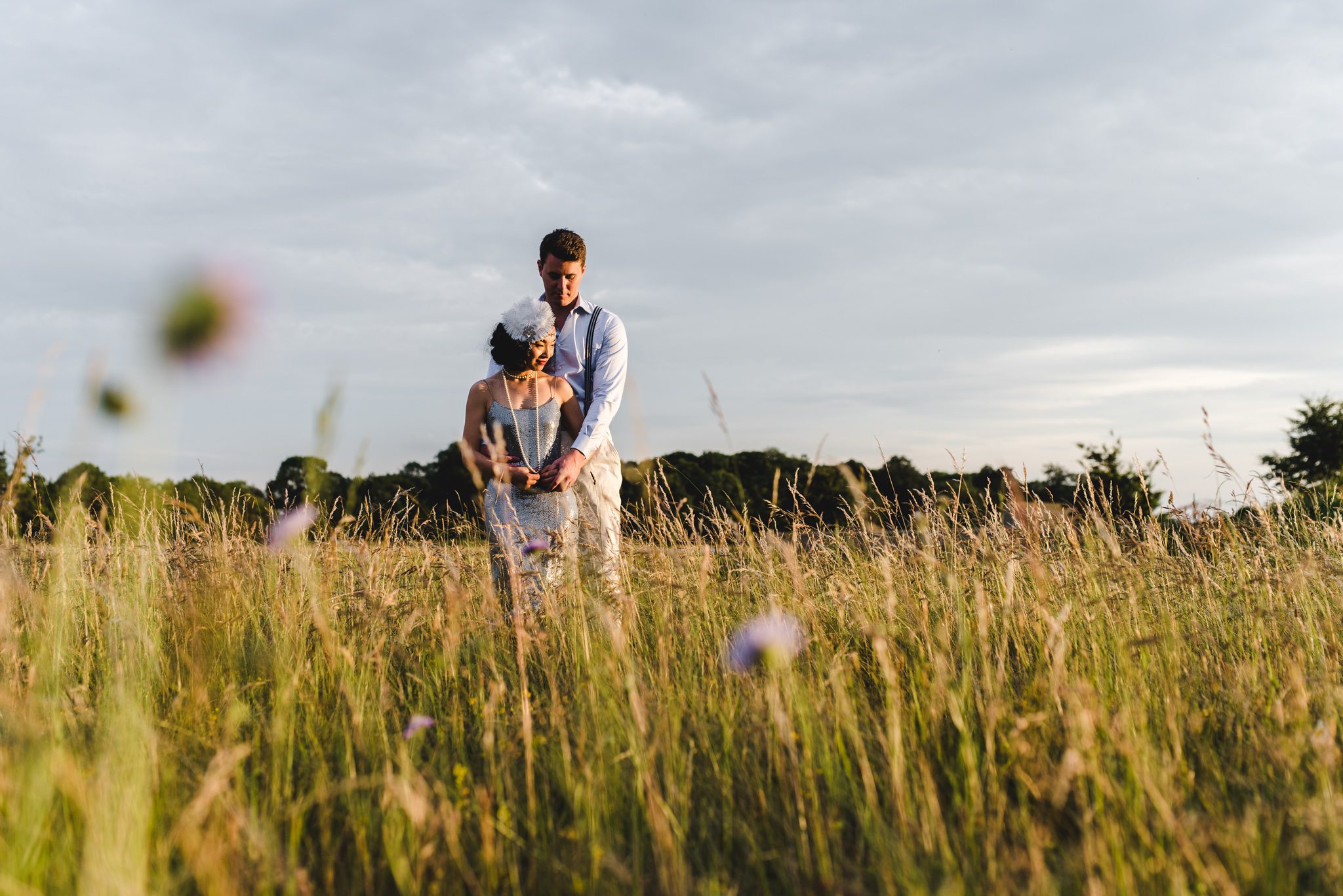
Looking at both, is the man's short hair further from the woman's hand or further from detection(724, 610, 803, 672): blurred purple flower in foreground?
detection(724, 610, 803, 672): blurred purple flower in foreground

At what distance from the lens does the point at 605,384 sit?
12.7ft

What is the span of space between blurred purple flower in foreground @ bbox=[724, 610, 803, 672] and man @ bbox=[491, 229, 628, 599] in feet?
3.08

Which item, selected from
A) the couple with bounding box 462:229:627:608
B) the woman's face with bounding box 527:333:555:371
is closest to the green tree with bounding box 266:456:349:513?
the couple with bounding box 462:229:627:608

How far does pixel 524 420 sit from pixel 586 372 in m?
0.50

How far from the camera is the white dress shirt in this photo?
3.76 m

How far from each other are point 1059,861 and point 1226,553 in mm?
Result: 3448

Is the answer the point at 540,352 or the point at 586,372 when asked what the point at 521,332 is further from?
the point at 586,372

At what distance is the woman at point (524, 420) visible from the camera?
11.5 ft

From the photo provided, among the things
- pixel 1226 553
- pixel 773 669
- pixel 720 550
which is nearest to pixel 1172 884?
pixel 773 669

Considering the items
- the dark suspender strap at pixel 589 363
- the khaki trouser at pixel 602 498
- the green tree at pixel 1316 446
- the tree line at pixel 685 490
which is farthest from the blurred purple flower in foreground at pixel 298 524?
the green tree at pixel 1316 446

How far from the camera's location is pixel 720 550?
3303mm

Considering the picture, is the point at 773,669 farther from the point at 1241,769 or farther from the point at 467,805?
the point at 1241,769

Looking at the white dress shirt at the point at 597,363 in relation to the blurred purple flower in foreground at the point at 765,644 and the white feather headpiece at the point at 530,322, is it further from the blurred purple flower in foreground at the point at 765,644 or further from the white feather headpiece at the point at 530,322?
the blurred purple flower in foreground at the point at 765,644

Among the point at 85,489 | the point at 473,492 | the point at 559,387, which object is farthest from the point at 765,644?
the point at 473,492
